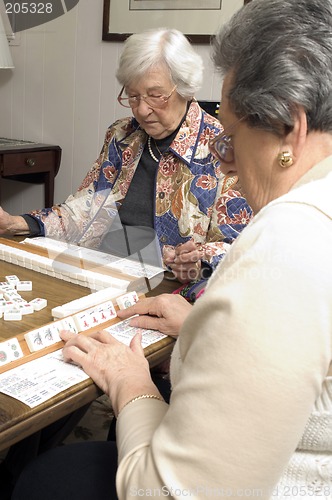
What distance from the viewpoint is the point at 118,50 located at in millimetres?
3223

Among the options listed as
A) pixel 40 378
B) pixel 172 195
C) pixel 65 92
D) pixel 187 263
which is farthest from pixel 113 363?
pixel 65 92

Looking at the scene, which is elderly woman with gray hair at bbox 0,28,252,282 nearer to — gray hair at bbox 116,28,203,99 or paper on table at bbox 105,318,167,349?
gray hair at bbox 116,28,203,99

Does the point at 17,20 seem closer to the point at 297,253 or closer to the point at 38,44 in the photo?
the point at 38,44

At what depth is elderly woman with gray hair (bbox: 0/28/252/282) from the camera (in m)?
1.85

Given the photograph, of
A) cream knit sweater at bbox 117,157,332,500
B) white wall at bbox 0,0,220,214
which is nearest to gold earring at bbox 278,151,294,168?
cream knit sweater at bbox 117,157,332,500

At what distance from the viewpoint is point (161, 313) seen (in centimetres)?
129

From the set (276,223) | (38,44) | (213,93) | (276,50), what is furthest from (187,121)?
(38,44)

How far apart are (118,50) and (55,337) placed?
249 cm

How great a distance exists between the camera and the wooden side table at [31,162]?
331cm

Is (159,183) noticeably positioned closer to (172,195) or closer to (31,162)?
(172,195)

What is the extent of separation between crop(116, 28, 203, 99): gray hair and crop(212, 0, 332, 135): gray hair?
1.15m

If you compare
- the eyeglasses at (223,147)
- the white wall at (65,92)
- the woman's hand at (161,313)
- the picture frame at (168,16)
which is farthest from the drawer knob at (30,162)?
the eyeglasses at (223,147)

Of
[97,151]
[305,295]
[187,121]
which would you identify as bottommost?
[97,151]

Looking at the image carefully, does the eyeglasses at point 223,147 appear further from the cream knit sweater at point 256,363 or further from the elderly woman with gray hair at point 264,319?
the cream knit sweater at point 256,363
